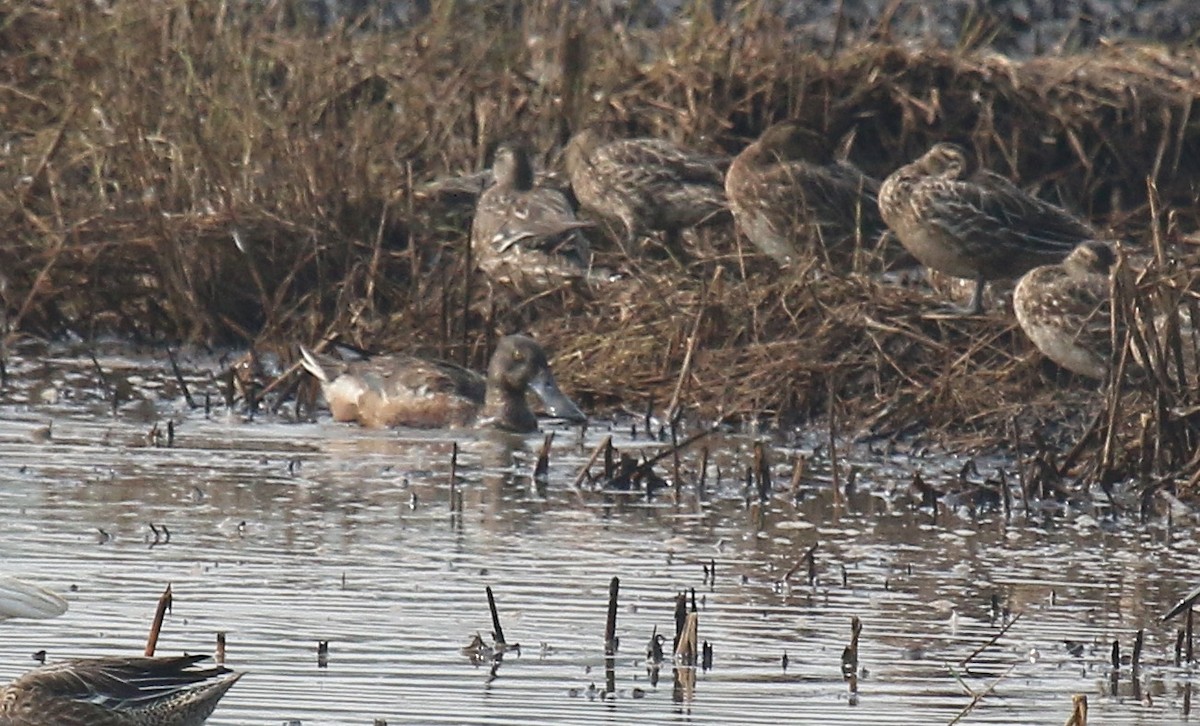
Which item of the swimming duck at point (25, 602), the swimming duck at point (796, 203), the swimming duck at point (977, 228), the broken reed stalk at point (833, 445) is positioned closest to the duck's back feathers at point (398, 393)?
the broken reed stalk at point (833, 445)

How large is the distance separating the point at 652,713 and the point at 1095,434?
13.0ft

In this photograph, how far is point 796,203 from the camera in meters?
12.4

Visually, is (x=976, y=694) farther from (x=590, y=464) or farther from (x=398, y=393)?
(x=398, y=393)

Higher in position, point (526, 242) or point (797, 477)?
point (526, 242)

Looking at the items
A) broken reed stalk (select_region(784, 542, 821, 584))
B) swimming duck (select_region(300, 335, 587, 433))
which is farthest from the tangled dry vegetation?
broken reed stalk (select_region(784, 542, 821, 584))

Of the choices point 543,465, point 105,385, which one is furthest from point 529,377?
point 105,385

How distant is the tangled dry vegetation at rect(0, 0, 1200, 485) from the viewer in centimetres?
1116

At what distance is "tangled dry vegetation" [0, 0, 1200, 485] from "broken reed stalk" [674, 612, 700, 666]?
3.06 m

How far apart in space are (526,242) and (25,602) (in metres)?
6.80

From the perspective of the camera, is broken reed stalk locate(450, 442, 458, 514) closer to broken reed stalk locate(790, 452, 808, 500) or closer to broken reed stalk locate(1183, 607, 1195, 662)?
broken reed stalk locate(790, 452, 808, 500)

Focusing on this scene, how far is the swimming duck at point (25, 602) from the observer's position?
20.9 ft

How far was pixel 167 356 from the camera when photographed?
42.1 feet

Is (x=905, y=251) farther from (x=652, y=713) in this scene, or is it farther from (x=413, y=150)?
(x=652, y=713)

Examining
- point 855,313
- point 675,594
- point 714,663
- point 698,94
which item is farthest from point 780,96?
point 714,663
